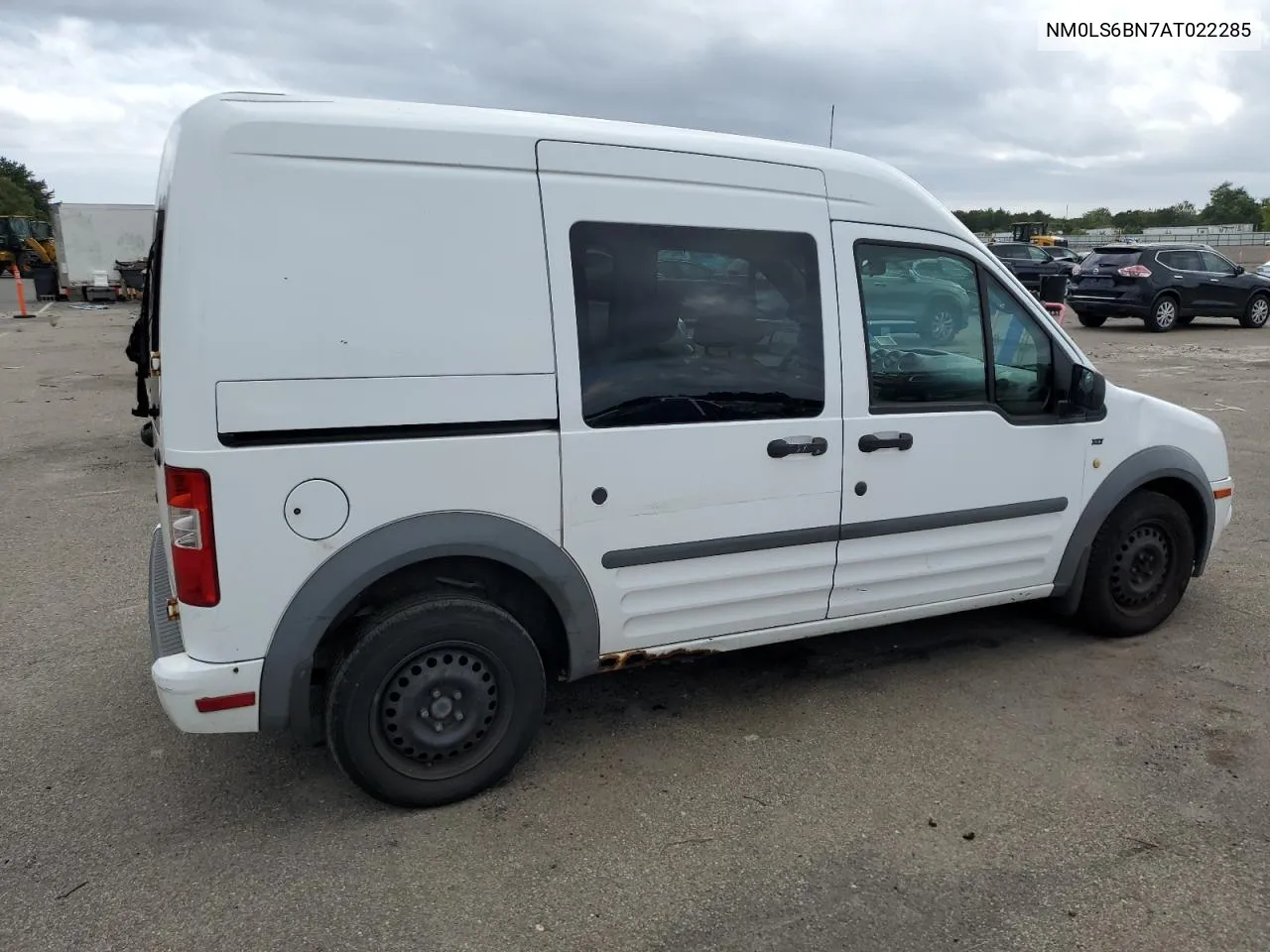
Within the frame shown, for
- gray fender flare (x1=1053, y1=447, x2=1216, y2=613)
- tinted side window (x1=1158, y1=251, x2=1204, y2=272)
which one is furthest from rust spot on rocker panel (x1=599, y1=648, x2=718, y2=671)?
tinted side window (x1=1158, y1=251, x2=1204, y2=272)

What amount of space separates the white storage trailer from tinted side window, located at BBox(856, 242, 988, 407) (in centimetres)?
2652

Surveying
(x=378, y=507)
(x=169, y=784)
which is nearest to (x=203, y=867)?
(x=169, y=784)

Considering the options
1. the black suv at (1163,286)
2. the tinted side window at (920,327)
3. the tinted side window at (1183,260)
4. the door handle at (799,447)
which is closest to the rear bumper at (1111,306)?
the black suv at (1163,286)

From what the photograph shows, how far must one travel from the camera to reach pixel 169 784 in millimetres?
3316

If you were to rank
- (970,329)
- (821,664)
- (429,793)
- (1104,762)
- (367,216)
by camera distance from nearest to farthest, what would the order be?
(367,216) < (429,793) < (1104,762) < (970,329) < (821,664)

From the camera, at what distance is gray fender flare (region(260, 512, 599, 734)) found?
9.51ft

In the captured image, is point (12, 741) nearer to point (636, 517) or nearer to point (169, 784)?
point (169, 784)

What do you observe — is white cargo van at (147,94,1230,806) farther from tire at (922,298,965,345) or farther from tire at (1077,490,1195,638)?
tire at (1077,490,1195,638)

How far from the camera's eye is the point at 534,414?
3082 mm

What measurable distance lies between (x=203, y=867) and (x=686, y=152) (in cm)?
274

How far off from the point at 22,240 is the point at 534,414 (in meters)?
Result: 46.8

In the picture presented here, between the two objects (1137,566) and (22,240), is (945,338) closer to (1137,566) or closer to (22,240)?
(1137,566)

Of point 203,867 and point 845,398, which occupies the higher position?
point 845,398

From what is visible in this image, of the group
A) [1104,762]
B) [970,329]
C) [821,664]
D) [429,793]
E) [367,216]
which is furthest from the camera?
[821,664]
